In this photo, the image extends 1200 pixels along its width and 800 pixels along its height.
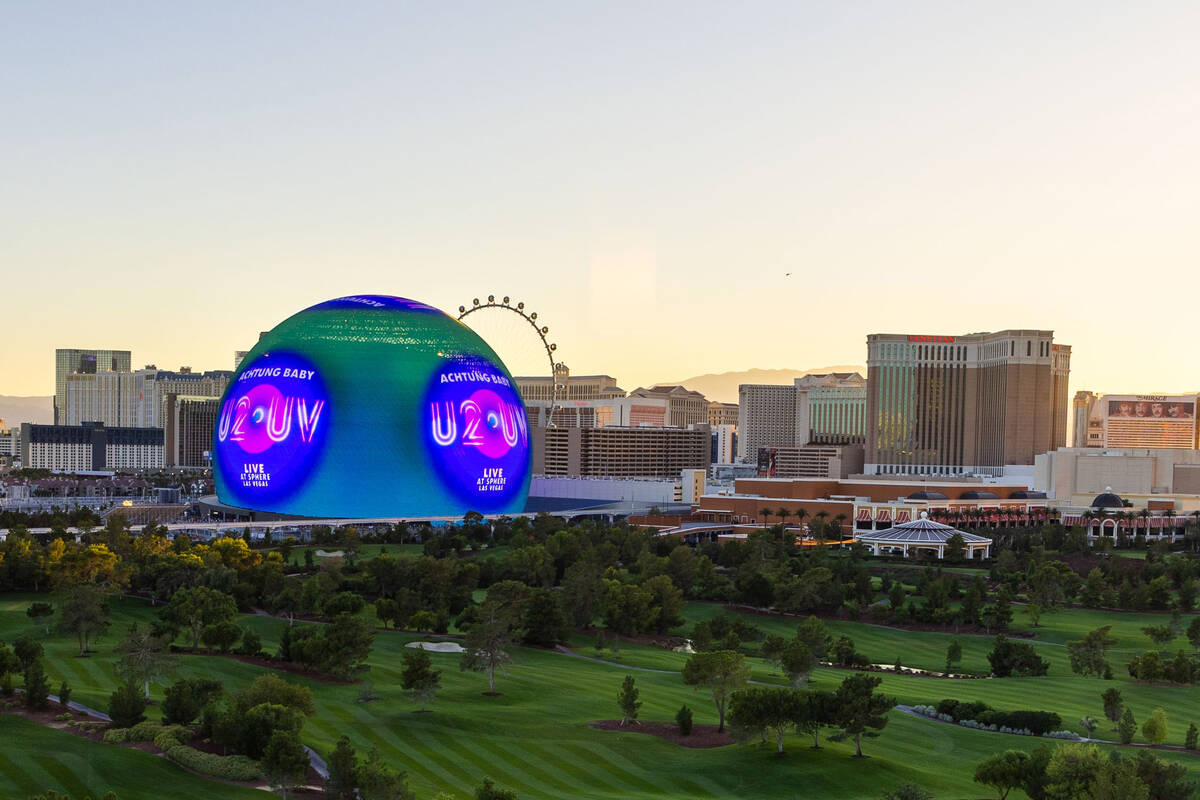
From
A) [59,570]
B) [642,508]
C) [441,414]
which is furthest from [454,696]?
[642,508]

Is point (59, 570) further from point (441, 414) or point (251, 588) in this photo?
point (441, 414)

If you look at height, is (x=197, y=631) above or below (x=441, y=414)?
below

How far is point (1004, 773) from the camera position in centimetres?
3594

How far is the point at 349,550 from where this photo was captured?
9119 centimetres

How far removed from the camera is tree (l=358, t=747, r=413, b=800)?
106ft

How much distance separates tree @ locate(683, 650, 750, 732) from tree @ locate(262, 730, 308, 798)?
47.3 feet

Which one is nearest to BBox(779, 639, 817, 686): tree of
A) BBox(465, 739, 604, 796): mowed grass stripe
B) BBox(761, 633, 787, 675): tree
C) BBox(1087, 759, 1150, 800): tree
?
BBox(761, 633, 787, 675): tree

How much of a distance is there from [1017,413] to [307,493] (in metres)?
110

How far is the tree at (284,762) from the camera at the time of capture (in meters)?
34.7

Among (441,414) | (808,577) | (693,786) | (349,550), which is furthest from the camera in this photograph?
(441,414)

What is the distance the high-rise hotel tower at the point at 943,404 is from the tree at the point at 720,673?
147 m

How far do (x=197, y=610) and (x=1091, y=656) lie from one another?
3649 cm

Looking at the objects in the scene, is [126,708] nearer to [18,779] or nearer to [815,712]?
[18,779]

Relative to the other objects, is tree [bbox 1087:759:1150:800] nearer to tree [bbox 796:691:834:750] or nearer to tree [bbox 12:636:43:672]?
tree [bbox 796:691:834:750]
